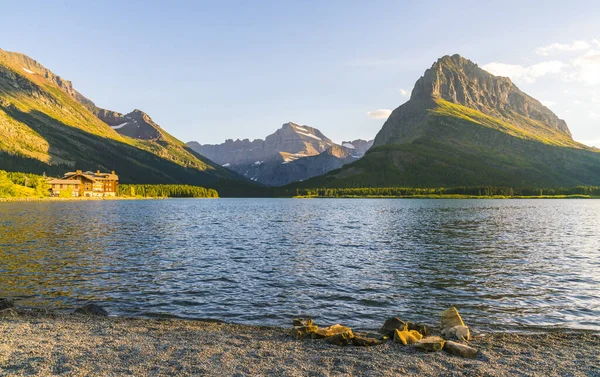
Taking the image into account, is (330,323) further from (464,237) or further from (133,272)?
(464,237)

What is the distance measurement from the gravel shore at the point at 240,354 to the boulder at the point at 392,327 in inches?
69.9

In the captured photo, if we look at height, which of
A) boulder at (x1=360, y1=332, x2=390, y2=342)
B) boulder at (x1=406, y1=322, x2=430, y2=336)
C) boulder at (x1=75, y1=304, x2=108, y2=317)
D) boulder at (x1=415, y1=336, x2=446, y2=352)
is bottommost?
boulder at (x1=75, y1=304, x2=108, y2=317)

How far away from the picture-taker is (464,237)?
241ft

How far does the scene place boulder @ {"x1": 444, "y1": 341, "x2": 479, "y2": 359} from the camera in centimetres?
1903

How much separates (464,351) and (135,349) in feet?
53.5

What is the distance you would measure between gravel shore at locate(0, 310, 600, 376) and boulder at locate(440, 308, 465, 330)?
128cm

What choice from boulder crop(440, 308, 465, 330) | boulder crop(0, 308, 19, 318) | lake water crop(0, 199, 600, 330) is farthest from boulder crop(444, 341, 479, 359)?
boulder crop(0, 308, 19, 318)

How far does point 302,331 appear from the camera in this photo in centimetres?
2248

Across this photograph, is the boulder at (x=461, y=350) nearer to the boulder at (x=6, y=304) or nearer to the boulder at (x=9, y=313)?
the boulder at (x=9, y=313)

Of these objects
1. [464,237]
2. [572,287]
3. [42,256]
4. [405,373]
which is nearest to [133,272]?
[42,256]

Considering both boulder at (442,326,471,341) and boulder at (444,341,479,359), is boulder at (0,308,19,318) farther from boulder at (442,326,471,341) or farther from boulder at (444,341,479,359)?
boulder at (442,326,471,341)

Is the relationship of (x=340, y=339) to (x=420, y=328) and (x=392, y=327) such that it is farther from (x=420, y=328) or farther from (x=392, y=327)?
(x=420, y=328)

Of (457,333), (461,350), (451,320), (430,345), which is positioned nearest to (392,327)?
(430,345)

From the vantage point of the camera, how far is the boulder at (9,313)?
25294 millimetres
